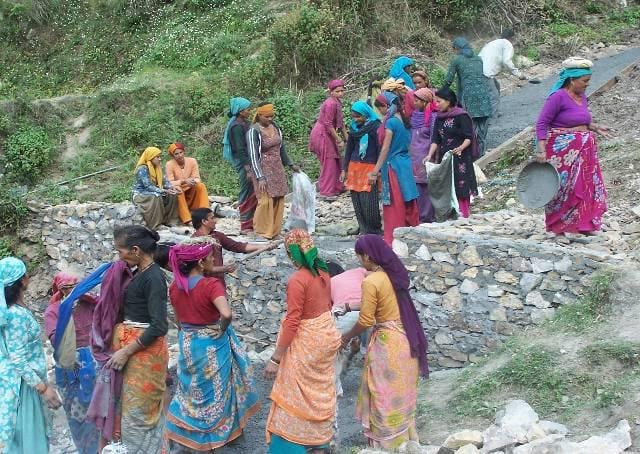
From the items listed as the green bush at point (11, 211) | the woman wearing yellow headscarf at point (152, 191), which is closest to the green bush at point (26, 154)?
the green bush at point (11, 211)

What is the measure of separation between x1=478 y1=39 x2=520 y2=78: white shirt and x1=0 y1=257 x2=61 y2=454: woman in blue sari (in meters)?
7.69

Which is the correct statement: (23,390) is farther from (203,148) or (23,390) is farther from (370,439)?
(203,148)

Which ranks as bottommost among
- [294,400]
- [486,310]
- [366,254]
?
[486,310]

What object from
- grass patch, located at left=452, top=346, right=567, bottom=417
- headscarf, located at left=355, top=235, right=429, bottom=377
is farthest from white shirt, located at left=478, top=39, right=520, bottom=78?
headscarf, located at left=355, top=235, right=429, bottom=377

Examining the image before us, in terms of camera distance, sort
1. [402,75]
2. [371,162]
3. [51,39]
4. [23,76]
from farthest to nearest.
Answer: [51,39], [23,76], [402,75], [371,162]

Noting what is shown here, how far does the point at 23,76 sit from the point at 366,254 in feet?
45.5

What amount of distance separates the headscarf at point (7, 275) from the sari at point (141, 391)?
0.69m

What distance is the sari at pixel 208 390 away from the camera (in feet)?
17.5

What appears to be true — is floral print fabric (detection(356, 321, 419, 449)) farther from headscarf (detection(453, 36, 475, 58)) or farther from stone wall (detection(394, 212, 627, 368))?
headscarf (detection(453, 36, 475, 58))

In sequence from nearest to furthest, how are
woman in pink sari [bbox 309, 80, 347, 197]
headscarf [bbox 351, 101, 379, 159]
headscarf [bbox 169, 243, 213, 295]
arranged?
1. headscarf [bbox 169, 243, 213, 295]
2. headscarf [bbox 351, 101, 379, 159]
3. woman in pink sari [bbox 309, 80, 347, 197]

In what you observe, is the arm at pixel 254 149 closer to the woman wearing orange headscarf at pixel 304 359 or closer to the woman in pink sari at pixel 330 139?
the woman in pink sari at pixel 330 139

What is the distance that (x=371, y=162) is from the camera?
7.91m

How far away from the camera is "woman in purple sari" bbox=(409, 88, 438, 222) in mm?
8312

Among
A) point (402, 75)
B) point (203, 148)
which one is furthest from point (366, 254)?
point (203, 148)
